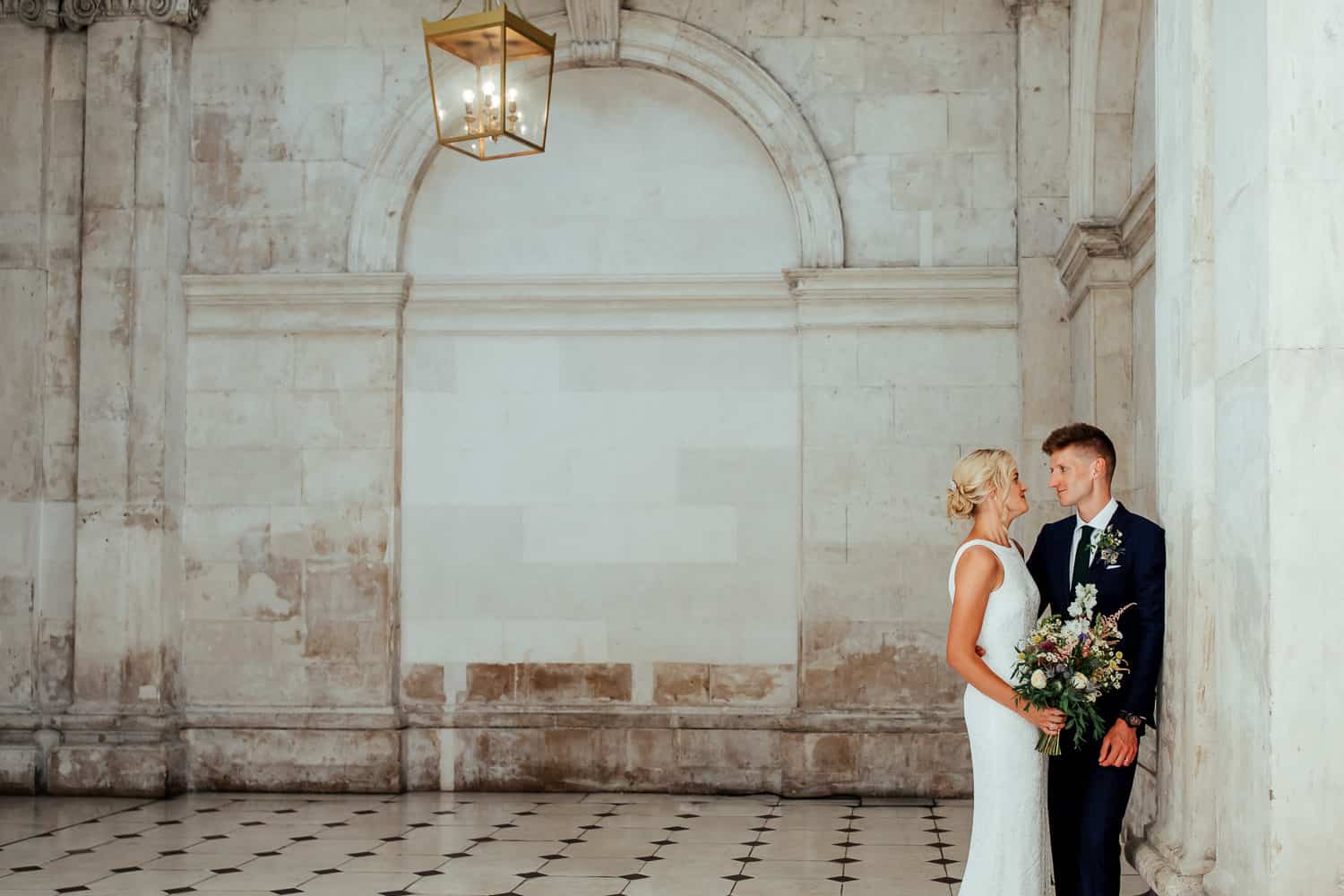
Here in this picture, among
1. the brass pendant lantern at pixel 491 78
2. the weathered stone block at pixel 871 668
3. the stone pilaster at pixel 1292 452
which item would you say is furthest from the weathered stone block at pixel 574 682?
the stone pilaster at pixel 1292 452

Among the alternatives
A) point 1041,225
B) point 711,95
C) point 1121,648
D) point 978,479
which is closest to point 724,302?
point 711,95

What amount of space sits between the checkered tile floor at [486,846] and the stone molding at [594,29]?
5002mm

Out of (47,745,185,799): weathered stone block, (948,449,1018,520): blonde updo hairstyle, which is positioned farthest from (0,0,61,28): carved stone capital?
(948,449,1018,520): blonde updo hairstyle

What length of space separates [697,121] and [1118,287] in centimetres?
326

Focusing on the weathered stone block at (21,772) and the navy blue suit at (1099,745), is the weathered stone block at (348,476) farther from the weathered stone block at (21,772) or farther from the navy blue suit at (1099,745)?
the navy blue suit at (1099,745)

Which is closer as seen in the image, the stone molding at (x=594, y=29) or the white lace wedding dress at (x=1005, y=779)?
the white lace wedding dress at (x=1005, y=779)

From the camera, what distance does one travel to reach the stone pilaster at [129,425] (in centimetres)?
958

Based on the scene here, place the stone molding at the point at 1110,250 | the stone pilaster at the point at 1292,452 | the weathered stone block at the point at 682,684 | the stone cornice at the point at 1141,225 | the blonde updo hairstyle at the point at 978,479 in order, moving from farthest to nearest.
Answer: the weathered stone block at the point at 682,684, the stone molding at the point at 1110,250, the stone cornice at the point at 1141,225, the blonde updo hairstyle at the point at 978,479, the stone pilaster at the point at 1292,452

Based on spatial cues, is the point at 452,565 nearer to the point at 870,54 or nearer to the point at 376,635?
the point at 376,635

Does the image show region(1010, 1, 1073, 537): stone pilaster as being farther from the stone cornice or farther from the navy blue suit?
the navy blue suit

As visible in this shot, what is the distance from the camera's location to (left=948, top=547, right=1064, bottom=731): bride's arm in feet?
14.9

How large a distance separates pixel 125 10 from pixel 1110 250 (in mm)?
6715

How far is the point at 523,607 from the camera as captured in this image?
387 inches

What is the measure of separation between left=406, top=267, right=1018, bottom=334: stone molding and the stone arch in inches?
38.4
